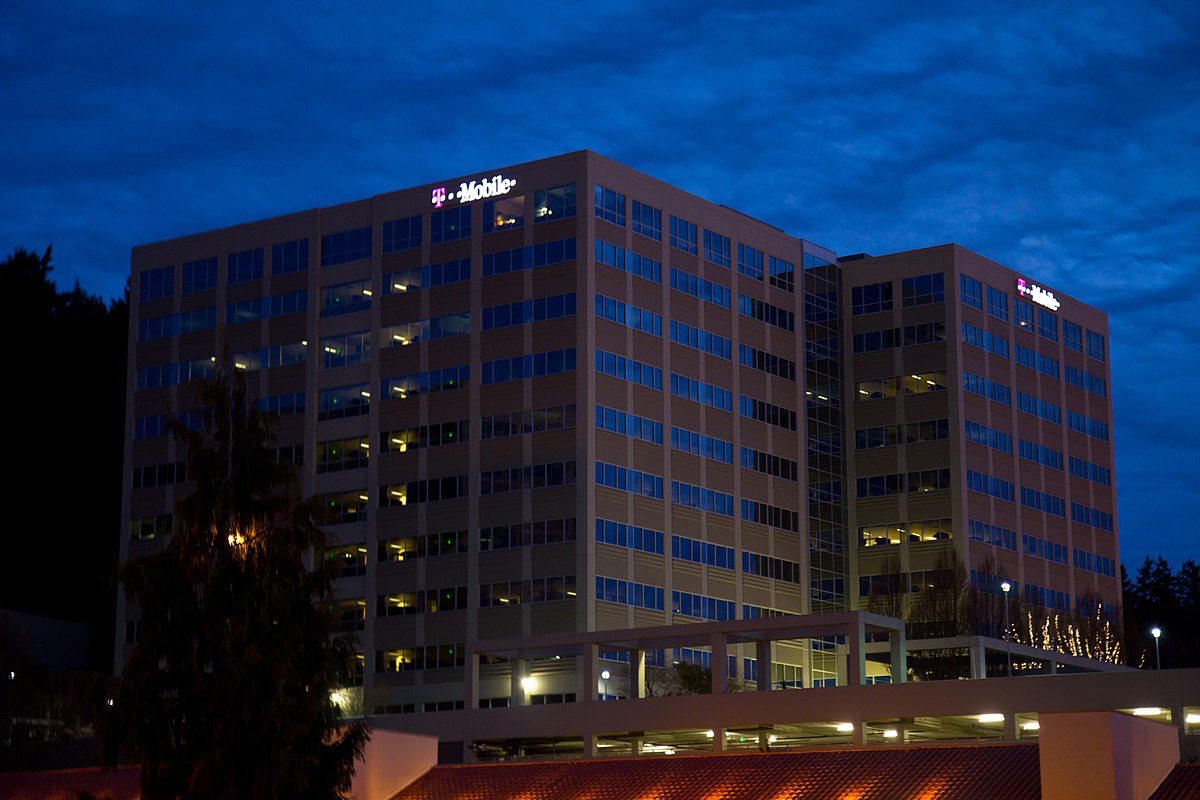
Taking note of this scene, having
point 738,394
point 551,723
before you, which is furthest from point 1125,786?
point 738,394

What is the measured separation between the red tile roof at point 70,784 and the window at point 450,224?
60810 millimetres

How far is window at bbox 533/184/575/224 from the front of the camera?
411ft

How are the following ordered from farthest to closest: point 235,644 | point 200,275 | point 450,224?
point 200,275, point 450,224, point 235,644

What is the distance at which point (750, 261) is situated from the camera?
13850 centimetres

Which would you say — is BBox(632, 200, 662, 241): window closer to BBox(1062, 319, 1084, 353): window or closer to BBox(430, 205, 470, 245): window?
BBox(430, 205, 470, 245): window

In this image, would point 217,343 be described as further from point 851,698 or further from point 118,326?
point 851,698

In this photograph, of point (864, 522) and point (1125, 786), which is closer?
point (1125, 786)

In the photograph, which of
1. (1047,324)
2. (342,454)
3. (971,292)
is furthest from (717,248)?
(1047,324)

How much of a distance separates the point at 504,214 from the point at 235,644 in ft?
248

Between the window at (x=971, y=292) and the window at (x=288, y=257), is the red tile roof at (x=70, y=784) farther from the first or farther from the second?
the window at (x=971, y=292)

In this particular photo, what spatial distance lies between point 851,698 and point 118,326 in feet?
304

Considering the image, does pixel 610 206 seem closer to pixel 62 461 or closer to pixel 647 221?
pixel 647 221

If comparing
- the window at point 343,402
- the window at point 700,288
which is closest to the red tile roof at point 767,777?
the window at point 343,402

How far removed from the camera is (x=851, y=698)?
86.7m
